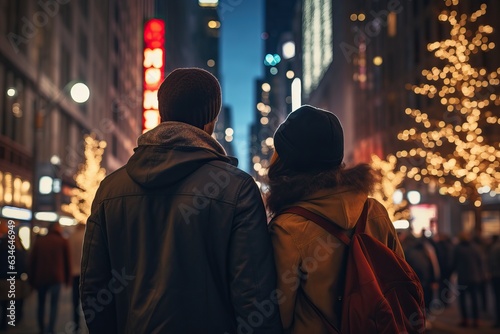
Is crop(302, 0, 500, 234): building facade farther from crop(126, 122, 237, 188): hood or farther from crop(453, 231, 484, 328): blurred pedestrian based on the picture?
crop(126, 122, 237, 188): hood

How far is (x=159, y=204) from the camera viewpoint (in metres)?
3.08

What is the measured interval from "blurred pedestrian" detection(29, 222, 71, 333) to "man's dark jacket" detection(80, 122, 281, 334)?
928cm

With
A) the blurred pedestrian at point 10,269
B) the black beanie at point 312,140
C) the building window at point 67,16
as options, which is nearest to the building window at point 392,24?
the building window at point 67,16

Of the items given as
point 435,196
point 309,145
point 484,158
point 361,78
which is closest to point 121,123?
point 361,78

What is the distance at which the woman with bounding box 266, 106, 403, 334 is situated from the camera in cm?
315

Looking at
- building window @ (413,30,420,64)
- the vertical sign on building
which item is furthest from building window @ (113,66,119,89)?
the vertical sign on building

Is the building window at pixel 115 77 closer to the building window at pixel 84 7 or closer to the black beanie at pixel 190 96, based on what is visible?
the building window at pixel 84 7

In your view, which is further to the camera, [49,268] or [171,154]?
[49,268]

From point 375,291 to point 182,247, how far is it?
34.7 inches

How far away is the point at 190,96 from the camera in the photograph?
3.26 meters

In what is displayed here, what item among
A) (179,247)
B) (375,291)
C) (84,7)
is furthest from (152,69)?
(375,291)

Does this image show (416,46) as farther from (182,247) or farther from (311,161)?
(182,247)

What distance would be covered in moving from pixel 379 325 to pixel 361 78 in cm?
6627

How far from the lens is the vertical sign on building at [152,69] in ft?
93.7
